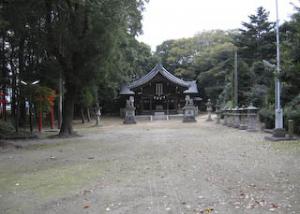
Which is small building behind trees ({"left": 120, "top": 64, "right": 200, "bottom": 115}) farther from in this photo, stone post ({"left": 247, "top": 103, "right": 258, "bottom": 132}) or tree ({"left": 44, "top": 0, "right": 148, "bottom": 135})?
tree ({"left": 44, "top": 0, "right": 148, "bottom": 135})

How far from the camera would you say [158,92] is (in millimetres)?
44594

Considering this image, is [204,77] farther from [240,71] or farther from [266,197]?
[266,197]

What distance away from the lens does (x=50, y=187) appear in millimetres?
6523

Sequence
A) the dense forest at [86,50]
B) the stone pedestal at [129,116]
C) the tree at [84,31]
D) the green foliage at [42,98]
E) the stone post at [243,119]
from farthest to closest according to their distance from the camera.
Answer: the stone pedestal at [129,116]
the stone post at [243,119]
the green foliage at [42,98]
the tree at [84,31]
the dense forest at [86,50]

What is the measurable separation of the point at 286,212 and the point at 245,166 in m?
3.62

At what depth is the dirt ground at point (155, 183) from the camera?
5.08 m

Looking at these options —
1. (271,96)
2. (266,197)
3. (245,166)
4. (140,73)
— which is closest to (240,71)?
(271,96)

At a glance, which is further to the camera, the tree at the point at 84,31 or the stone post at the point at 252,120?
the stone post at the point at 252,120

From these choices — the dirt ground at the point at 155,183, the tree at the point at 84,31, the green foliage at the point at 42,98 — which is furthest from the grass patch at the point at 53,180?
the green foliage at the point at 42,98

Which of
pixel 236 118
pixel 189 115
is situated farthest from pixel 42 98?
pixel 189 115

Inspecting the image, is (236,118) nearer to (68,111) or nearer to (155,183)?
(68,111)

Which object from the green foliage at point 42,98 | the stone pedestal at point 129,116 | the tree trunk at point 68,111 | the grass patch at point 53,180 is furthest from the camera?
the stone pedestal at point 129,116

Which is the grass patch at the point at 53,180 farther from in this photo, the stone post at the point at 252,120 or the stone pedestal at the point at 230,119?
the stone pedestal at the point at 230,119

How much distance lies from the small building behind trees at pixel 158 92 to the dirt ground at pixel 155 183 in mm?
32430
